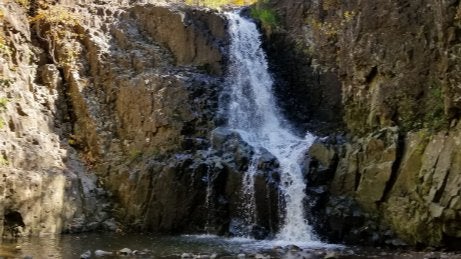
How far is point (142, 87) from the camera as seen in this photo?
66.4 feet

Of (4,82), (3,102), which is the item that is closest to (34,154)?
(3,102)

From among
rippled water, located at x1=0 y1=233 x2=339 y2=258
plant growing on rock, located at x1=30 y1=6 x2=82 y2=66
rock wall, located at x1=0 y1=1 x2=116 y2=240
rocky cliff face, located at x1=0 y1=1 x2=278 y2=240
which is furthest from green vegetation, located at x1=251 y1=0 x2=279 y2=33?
rippled water, located at x1=0 y1=233 x2=339 y2=258

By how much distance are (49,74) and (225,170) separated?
27.3 ft

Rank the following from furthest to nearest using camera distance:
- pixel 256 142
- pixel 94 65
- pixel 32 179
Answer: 1. pixel 94 65
2. pixel 256 142
3. pixel 32 179

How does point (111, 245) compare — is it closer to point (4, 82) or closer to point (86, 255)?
point (86, 255)

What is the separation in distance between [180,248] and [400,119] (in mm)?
8022

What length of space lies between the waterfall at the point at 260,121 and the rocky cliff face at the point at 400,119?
0.95m

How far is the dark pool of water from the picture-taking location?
12.5 metres

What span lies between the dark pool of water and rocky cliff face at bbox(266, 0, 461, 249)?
1.44m

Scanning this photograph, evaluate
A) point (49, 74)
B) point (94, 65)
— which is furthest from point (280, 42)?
point (49, 74)

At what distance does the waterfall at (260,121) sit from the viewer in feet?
54.0

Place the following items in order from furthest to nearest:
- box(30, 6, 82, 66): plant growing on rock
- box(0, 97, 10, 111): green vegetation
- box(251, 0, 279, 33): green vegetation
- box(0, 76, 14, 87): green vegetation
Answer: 1. box(251, 0, 279, 33): green vegetation
2. box(30, 6, 82, 66): plant growing on rock
3. box(0, 76, 14, 87): green vegetation
4. box(0, 97, 10, 111): green vegetation

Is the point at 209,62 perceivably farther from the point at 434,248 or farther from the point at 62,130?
the point at 434,248

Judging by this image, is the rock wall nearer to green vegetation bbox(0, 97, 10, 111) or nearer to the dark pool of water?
green vegetation bbox(0, 97, 10, 111)
